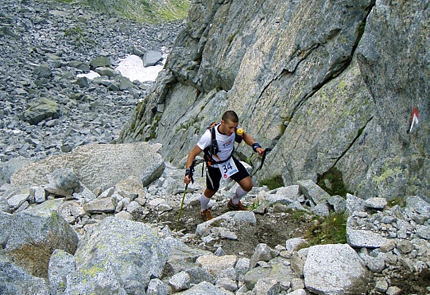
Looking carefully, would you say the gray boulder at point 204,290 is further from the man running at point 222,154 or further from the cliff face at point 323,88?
the cliff face at point 323,88

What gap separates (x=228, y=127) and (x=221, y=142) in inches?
19.0

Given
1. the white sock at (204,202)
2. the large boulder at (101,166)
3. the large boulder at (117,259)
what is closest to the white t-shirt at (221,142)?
the white sock at (204,202)

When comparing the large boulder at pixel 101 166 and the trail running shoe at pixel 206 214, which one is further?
the large boulder at pixel 101 166

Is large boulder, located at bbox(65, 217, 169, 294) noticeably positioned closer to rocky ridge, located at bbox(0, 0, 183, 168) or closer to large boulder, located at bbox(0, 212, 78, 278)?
large boulder, located at bbox(0, 212, 78, 278)

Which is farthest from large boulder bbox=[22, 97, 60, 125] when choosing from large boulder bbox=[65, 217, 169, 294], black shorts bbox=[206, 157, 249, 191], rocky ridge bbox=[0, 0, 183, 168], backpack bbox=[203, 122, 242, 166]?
large boulder bbox=[65, 217, 169, 294]

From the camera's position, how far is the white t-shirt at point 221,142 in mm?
9812

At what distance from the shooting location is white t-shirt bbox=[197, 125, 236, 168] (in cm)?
981

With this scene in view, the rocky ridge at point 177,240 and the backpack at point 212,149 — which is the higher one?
the backpack at point 212,149

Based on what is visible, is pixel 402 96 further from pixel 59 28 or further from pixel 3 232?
pixel 59 28

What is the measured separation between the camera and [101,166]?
51.2ft

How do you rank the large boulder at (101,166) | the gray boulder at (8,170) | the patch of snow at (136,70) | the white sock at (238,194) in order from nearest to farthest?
the white sock at (238,194) < the large boulder at (101,166) < the gray boulder at (8,170) < the patch of snow at (136,70)

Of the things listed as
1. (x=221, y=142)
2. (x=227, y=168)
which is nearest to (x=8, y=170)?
(x=227, y=168)

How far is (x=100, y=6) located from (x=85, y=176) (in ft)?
235

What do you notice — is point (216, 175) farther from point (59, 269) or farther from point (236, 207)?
point (59, 269)
